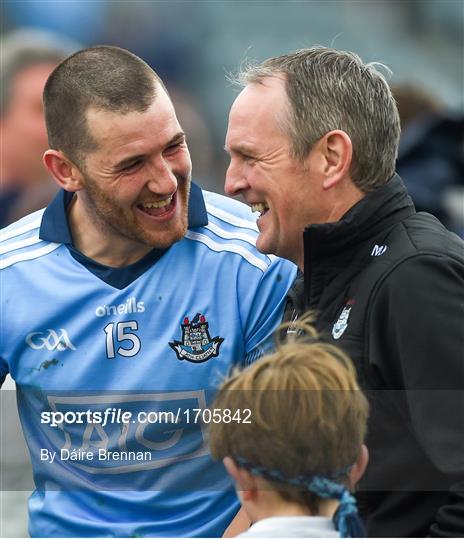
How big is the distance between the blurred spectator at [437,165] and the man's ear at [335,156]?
1781mm

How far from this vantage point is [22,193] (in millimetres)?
4898

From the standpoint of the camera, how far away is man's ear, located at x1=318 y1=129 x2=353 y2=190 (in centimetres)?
252

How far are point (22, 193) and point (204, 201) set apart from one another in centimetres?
211

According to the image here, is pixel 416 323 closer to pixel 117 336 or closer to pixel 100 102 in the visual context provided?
pixel 117 336

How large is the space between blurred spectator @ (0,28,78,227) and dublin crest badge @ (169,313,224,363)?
86.3 inches

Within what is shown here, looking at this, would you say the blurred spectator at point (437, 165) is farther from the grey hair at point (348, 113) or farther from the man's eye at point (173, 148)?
the grey hair at point (348, 113)

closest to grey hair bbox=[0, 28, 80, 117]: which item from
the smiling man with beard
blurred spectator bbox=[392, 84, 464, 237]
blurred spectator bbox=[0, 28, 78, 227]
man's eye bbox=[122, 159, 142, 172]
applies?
blurred spectator bbox=[0, 28, 78, 227]

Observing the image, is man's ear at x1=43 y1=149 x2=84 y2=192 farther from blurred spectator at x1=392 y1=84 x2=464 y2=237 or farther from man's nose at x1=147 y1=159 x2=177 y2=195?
blurred spectator at x1=392 y1=84 x2=464 y2=237

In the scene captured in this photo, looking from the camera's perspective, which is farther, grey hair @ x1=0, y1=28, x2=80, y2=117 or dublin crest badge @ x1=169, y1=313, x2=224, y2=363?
grey hair @ x1=0, y1=28, x2=80, y2=117

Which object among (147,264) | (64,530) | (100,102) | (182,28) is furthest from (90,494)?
(182,28)

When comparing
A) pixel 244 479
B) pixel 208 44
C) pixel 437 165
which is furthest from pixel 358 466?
pixel 208 44

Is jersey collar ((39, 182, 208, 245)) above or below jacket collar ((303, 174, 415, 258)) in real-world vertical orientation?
below

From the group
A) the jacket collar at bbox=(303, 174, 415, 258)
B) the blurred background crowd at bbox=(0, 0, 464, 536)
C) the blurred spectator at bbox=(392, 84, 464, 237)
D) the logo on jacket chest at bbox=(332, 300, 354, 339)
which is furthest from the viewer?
the blurred background crowd at bbox=(0, 0, 464, 536)

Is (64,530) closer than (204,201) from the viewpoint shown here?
Yes
